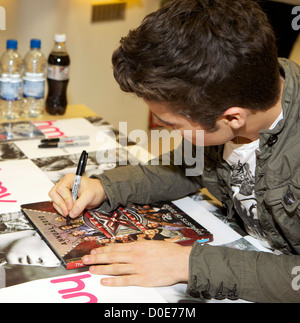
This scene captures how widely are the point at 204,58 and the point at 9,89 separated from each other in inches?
36.5

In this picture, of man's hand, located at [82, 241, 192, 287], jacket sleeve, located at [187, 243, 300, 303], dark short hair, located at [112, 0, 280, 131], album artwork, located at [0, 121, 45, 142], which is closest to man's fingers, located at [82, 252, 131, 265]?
man's hand, located at [82, 241, 192, 287]

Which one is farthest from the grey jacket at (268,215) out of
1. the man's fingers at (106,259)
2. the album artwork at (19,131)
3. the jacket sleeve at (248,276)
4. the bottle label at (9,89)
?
the bottle label at (9,89)

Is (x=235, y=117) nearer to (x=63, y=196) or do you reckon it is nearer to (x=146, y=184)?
(x=146, y=184)

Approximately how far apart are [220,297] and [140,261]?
0.17 meters

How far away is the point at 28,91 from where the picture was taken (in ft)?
5.46

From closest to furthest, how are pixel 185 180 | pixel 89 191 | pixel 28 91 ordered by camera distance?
pixel 89 191 < pixel 185 180 < pixel 28 91

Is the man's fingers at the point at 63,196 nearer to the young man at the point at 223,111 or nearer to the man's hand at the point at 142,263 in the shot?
the young man at the point at 223,111

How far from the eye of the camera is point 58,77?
1.73 meters

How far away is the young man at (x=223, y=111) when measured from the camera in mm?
890

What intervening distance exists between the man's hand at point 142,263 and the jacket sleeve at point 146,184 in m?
0.21

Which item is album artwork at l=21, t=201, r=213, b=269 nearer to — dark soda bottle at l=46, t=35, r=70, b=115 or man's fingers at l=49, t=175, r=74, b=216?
man's fingers at l=49, t=175, r=74, b=216
